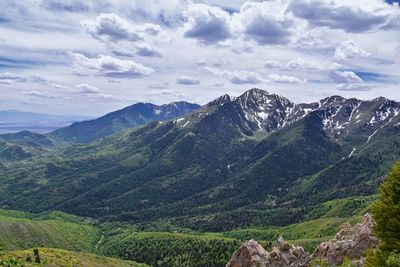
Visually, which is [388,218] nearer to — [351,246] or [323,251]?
[351,246]

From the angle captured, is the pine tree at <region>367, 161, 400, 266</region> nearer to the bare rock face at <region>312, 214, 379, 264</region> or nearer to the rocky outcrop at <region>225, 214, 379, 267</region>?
the rocky outcrop at <region>225, 214, 379, 267</region>

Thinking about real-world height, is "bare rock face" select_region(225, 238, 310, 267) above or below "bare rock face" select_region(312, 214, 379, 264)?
below

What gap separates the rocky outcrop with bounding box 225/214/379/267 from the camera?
9219 cm

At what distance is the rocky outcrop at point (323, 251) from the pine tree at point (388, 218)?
87.7 ft

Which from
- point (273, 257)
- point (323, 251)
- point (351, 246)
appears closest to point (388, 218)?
point (351, 246)

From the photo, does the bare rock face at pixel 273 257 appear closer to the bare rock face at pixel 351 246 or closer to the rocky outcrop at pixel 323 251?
the rocky outcrop at pixel 323 251

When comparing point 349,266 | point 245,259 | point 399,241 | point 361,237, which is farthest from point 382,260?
point 245,259

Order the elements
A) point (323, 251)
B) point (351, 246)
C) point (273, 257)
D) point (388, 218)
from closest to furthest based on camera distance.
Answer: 1. point (388, 218)
2. point (351, 246)
3. point (323, 251)
4. point (273, 257)

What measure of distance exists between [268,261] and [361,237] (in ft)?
93.2

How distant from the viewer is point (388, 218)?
56.1 metres

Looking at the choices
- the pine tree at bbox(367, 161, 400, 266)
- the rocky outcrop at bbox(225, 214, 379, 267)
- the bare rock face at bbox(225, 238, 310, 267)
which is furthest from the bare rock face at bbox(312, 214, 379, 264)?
the pine tree at bbox(367, 161, 400, 266)

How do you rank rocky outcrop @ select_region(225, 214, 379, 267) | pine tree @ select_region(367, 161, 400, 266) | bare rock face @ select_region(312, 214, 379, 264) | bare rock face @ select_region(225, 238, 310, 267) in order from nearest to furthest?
pine tree @ select_region(367, 161, 400, 266)
bare rock face @ select_region(312, 214, 379, 264)
rocky outcrop @ select_region(225, 214, 379, 267)
bare rock face @ select_region(225, 238, 310, 267)

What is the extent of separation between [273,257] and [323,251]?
→ 1384 centimetres

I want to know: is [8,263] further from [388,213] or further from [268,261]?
[268,261]
